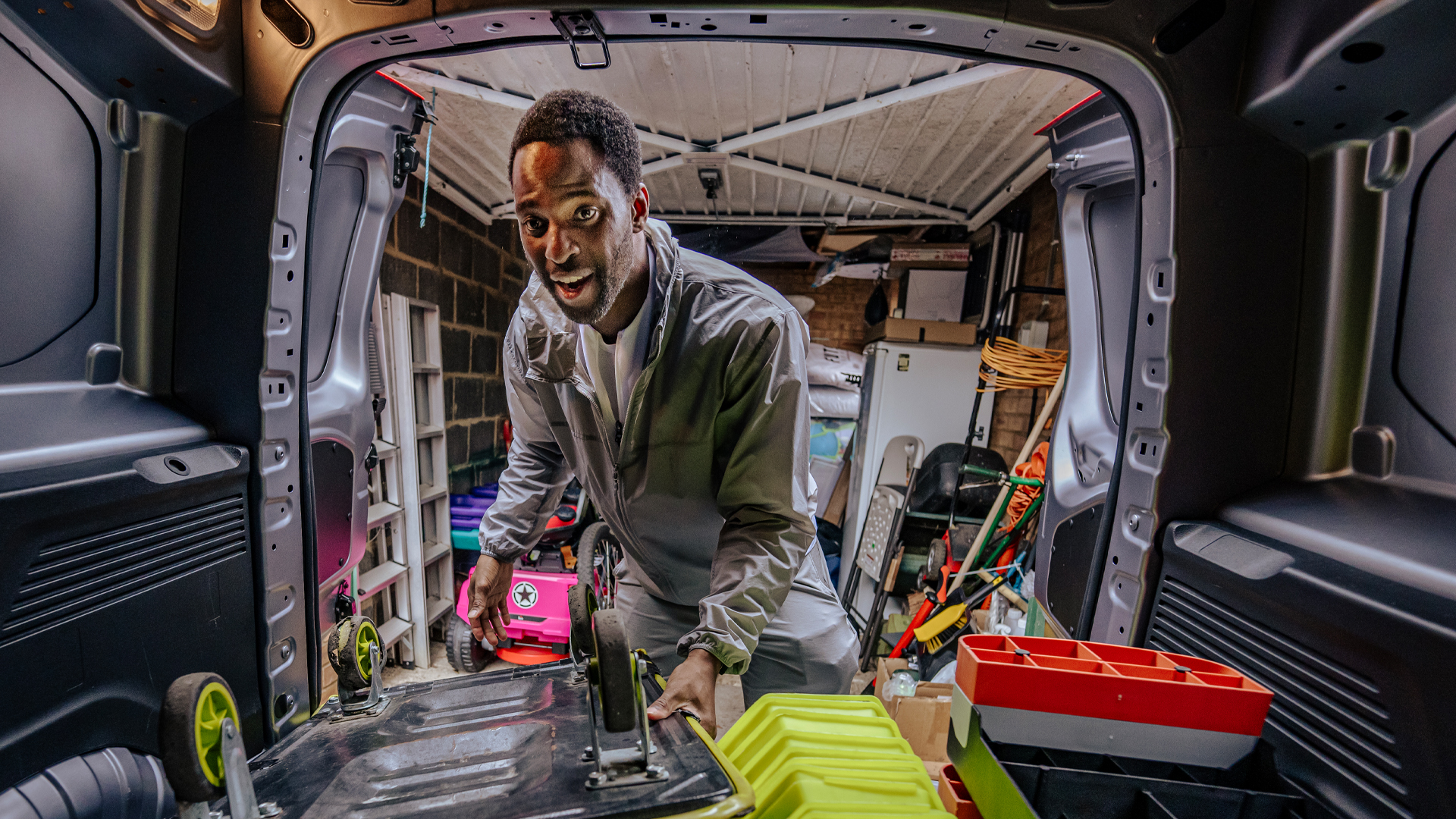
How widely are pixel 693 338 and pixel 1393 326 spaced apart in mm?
1328

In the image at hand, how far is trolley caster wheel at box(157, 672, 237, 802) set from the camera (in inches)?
27.8

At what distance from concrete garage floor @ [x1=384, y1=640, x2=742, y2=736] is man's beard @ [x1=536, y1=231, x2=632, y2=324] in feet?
8.35

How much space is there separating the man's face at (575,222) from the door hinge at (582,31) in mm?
277

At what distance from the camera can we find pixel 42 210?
3.50 ft

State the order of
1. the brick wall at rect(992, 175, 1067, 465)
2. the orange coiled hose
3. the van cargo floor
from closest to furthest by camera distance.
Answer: the van cargo floor < the orange coiled hose < the brick wall at rect(992, 175, 1067, 465)

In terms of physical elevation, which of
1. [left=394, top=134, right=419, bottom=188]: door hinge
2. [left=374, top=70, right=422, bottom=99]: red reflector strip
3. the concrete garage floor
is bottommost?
the concrete garage floor

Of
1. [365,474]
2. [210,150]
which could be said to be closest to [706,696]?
[365,474]

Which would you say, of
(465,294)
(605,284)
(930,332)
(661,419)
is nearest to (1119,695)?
(661,419)

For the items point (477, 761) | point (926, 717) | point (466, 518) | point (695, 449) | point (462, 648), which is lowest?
point (462, 648)

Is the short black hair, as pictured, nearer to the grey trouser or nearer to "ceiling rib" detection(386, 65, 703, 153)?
the grey trouser

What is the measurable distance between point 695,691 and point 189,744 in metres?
0.70

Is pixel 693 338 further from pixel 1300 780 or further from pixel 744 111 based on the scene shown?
pixel 744 111

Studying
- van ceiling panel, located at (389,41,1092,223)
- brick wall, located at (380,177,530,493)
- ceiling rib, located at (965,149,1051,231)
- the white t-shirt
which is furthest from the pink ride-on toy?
ceiling rib, located at (965,149,1051,231)

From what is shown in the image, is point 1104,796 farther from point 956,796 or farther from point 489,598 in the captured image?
point 489,598
